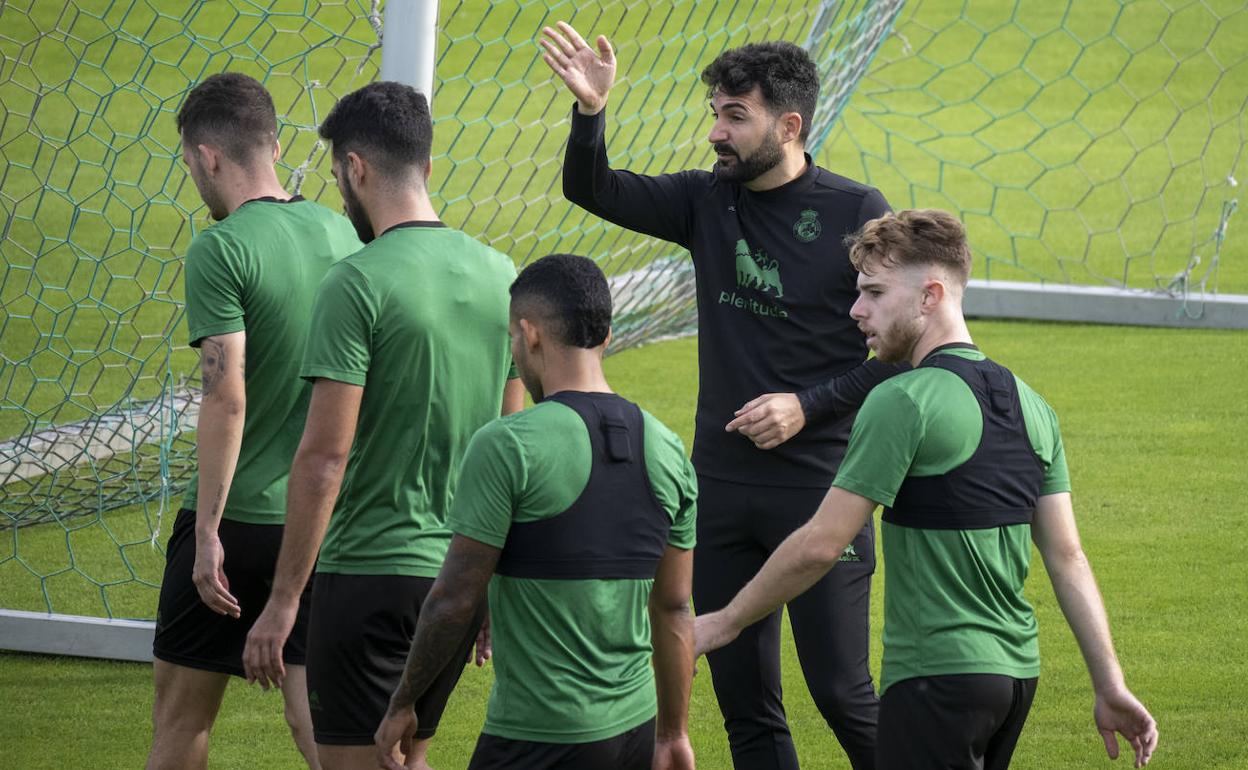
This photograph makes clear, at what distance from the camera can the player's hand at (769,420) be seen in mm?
3348

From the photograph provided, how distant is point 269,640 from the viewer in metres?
3.03

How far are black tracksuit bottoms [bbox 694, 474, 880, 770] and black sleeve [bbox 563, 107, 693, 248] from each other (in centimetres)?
60

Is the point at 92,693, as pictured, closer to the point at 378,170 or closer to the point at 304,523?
the point at 304,523

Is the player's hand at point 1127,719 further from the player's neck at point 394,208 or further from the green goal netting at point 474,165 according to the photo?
the green goal netting at point 474,165

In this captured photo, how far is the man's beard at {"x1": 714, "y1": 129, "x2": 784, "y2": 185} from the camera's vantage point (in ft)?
11.5

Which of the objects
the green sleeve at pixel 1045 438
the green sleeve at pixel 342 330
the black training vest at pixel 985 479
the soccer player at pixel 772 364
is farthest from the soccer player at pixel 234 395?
the green sleeve at pixel 1045 438

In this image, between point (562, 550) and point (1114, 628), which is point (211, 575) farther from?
point (1114, 628)

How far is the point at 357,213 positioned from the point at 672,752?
117 centimetres

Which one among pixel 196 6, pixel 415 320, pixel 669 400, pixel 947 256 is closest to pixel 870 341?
pixel 947 256

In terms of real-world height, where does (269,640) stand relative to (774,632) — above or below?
below

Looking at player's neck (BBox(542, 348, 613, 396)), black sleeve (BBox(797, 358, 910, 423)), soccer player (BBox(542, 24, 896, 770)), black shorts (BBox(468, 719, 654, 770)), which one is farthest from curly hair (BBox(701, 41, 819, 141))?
black shorts (BBox(468, 719, 654, 770))

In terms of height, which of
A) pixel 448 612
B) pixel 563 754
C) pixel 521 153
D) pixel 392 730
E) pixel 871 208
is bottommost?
pixel 521 153

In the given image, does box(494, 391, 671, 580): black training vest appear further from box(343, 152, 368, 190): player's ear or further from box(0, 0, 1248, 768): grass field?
box(0, 0, 1248, 768): grass field

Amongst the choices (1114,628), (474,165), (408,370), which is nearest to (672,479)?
(408,370)
